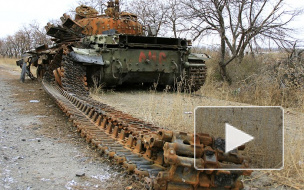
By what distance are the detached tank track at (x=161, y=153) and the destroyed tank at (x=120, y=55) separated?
4.44m

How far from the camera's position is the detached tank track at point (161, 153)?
7.41 feet

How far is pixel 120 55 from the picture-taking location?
9.53m

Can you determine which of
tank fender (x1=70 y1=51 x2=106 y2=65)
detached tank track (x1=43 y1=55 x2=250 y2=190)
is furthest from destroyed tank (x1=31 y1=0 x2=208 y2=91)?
detached tank track (x1=43 y1=55 x2=250 y2=190)

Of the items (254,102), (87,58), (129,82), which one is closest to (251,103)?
(254,102)

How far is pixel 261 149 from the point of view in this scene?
2.00 m

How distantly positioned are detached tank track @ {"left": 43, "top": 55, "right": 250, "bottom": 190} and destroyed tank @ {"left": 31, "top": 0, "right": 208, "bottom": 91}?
444cm

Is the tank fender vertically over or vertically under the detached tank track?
over

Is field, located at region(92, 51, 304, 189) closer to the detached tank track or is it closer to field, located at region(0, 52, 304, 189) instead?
field, located at region(0, 52, 304, 189)

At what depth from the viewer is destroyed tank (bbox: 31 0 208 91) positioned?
935 cm

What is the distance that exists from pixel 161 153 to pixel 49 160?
4.45ft

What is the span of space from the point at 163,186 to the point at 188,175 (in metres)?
0.21

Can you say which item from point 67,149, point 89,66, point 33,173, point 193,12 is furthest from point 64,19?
point 33,173
